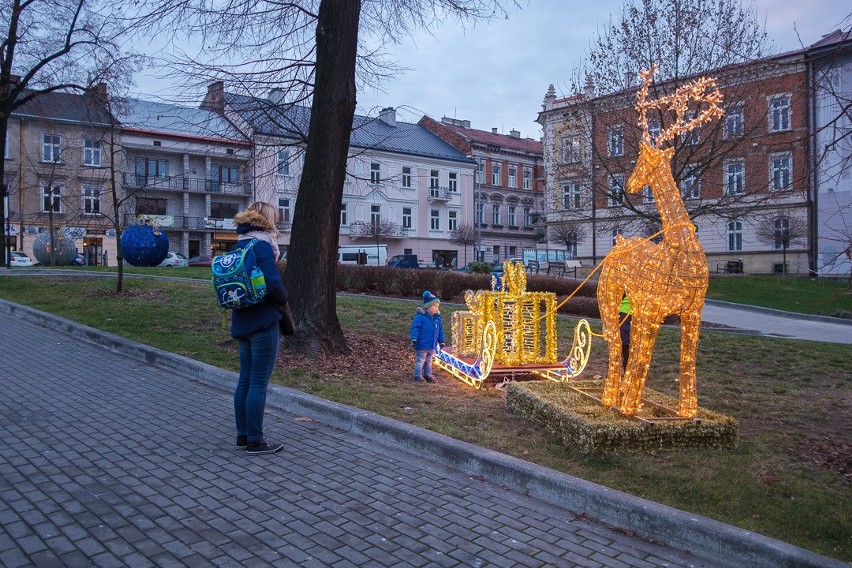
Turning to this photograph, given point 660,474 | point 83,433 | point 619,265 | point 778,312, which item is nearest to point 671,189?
point 619,265

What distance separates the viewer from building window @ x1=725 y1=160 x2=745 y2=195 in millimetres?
18469

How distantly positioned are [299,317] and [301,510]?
5526 millimetres

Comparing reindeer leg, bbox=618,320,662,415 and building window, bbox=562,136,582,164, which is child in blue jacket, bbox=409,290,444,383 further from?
building window, bbox=562,136,582,164

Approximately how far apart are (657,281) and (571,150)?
1593cm

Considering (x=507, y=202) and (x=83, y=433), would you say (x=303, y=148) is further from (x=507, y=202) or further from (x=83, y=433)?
(x=507, y=202)

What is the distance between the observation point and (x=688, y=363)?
17.5 ft

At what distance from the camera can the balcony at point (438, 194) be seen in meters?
55.4

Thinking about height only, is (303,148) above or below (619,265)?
above

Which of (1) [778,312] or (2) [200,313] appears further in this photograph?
(1) [778,312]

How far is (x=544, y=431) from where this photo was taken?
5.82 metres

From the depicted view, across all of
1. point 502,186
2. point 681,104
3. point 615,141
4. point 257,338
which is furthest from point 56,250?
point 502,186

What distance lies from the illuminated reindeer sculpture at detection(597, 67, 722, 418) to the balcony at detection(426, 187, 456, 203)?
1965 inches

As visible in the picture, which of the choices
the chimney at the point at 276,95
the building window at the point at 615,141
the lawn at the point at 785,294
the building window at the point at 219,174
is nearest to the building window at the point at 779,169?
the lawn at the point at 785,294

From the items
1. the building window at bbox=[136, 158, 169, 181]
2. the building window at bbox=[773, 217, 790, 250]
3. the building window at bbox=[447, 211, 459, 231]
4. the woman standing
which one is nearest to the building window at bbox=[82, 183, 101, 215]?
the building window at bbox=[136, 158, 169, 181]
